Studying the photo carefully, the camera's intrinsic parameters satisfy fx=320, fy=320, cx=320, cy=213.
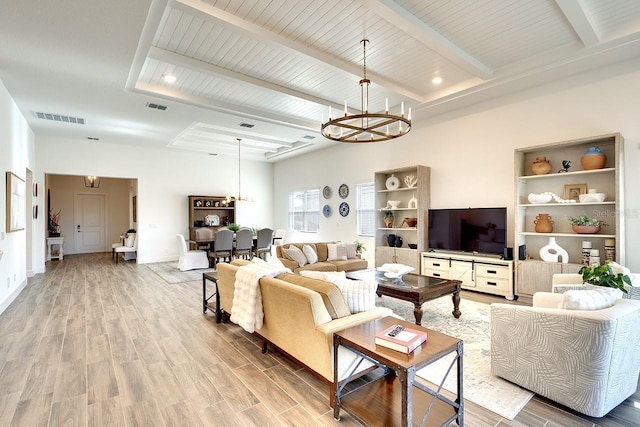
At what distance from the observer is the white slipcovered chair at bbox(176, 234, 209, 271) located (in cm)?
779

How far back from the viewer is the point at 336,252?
641 cm

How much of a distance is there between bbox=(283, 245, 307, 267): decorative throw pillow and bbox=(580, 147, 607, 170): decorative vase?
175 inches

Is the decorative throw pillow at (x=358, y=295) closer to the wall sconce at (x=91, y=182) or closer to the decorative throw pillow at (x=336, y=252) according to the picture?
the decorative throw pillow at (x=336, y=252)

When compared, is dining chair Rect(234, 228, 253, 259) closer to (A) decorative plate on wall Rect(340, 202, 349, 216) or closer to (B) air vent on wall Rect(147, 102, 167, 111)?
(A) decorative plate on wall Rect(340, 202, 349, 216)

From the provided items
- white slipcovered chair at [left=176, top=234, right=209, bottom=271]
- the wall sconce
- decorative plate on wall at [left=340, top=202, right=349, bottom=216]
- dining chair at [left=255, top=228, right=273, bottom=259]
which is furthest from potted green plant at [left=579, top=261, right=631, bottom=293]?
the wall sconce

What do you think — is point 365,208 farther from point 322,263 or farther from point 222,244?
point 222,244

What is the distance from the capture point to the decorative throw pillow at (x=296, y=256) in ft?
19.2

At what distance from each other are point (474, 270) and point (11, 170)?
7.58 m

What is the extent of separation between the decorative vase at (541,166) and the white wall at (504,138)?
335mm

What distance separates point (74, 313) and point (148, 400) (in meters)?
2.97

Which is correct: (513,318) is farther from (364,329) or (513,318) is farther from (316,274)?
(316,274)

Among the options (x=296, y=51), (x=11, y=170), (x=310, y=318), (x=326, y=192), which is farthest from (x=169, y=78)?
(x=326, y=192)

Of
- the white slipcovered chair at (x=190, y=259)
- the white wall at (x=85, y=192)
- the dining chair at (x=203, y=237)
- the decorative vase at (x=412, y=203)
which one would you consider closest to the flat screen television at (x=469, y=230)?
the decorative vase at (x=412, y=203)

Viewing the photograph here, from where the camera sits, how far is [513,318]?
248 centimetres
